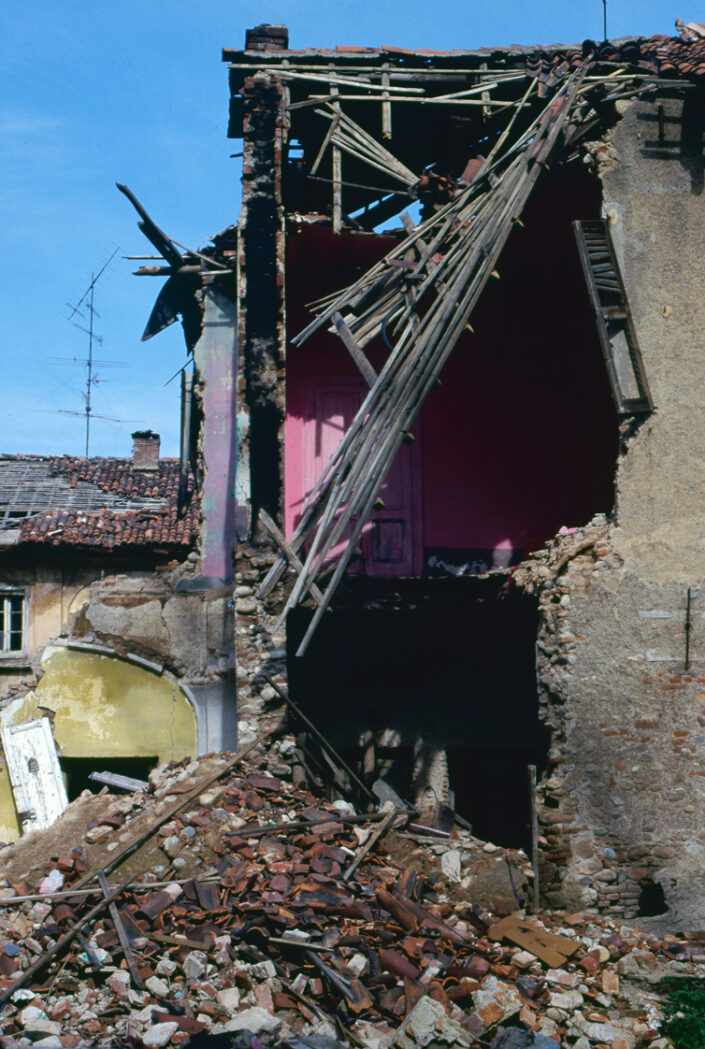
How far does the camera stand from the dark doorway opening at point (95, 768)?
1138cm

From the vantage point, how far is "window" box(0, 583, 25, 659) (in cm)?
1338

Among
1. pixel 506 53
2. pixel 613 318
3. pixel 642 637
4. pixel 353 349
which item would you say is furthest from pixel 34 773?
pixel 506 53

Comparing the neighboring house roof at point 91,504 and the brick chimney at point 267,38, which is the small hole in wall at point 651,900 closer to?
the neighboring house roof at point 91,504

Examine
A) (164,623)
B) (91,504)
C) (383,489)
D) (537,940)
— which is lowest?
(537,940)

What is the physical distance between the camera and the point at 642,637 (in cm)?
796

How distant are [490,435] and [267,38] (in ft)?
17.0

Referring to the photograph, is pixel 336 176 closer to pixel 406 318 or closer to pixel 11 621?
pixel 406 318

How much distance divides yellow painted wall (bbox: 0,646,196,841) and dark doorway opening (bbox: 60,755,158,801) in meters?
0.14

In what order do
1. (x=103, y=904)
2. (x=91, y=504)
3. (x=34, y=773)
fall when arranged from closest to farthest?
(x=103, y=904) → (x=34, y=773) → (x=91, y=504)

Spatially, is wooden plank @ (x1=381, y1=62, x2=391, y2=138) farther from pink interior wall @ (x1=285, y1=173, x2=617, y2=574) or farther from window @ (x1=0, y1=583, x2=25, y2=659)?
window @ (x1=0, y1=583, x2=25, y2=659)

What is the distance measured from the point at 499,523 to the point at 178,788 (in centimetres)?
495

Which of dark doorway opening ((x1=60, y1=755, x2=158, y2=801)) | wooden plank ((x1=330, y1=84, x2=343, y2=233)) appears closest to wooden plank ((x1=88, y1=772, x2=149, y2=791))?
dark doorway opening ((x1=60, y1=755, x2=158, y2=801))

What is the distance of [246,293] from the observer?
9625 millimetres

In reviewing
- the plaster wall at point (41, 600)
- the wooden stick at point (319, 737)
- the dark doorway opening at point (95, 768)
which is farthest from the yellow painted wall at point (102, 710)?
the wooden stick at point (319, 737)
